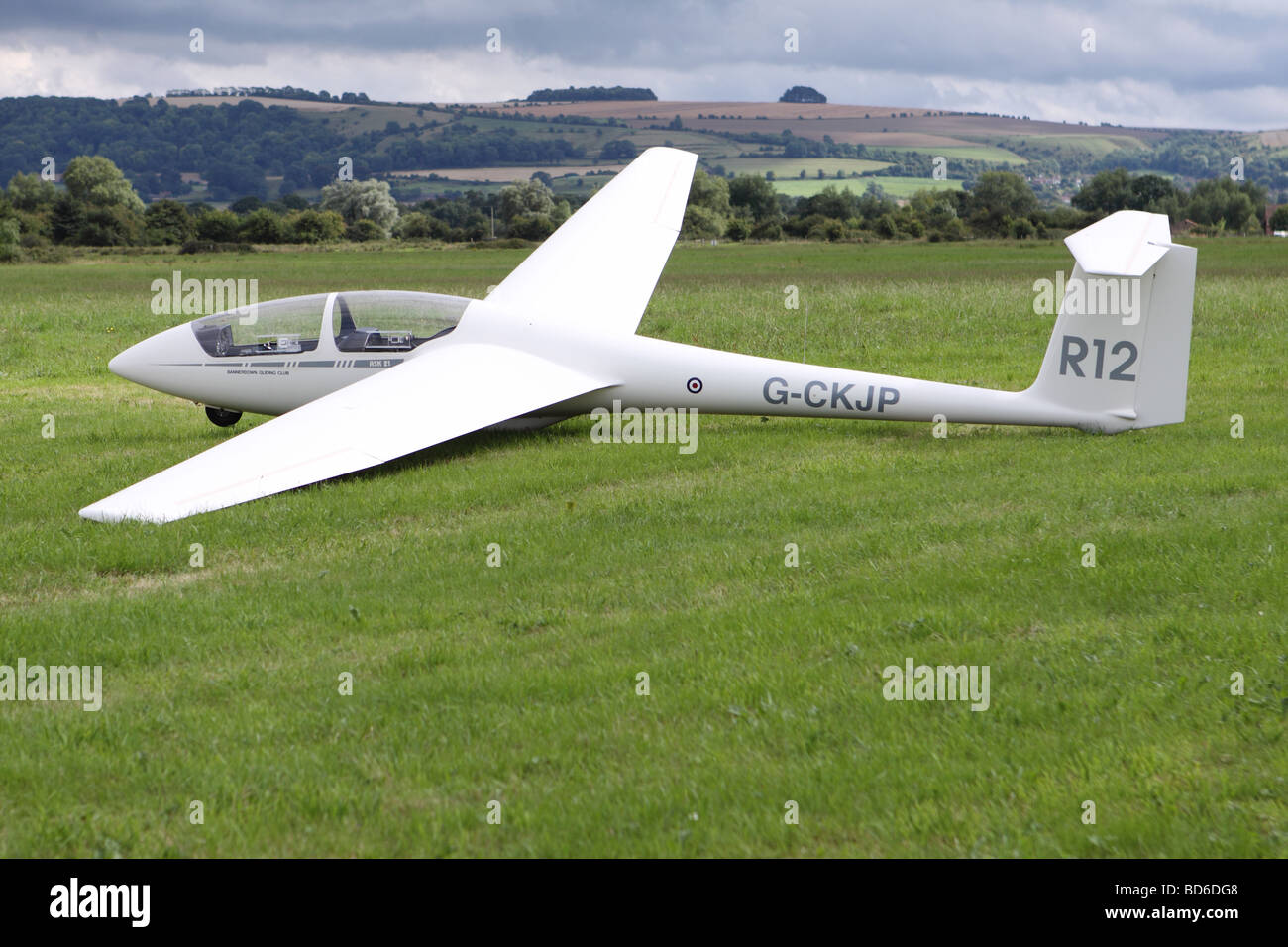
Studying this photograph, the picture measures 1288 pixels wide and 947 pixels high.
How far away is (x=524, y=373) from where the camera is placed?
1363cm

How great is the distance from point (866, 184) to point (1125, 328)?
16593 cm

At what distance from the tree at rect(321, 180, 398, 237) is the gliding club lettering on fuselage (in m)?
97.8

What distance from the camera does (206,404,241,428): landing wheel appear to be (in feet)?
49.0

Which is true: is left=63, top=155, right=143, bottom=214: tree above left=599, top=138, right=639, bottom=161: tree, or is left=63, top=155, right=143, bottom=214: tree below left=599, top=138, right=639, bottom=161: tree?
below

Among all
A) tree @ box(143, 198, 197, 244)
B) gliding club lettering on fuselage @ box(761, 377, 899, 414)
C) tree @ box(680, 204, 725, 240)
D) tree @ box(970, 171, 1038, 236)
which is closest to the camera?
gliding club lettering on fuselage @ box(761, 377, 899, 414)

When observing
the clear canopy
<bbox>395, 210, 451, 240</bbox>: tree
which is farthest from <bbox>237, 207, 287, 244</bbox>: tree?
the clear canopy

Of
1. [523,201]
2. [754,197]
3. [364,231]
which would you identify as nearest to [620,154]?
[754,197]

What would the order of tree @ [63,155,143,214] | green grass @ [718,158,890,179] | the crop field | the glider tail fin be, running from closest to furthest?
the glider tail fin, tree @ [63,155,143,214], the crop field, green grass @ [718,158,890,179]

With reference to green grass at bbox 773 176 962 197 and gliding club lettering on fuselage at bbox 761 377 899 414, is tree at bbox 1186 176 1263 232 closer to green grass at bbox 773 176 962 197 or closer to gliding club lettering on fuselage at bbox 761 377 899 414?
green grass at bbox 773 176 962 197

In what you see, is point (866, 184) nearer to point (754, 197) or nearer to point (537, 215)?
point (754, 197)

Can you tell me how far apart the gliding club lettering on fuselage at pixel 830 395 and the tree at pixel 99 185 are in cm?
10531
